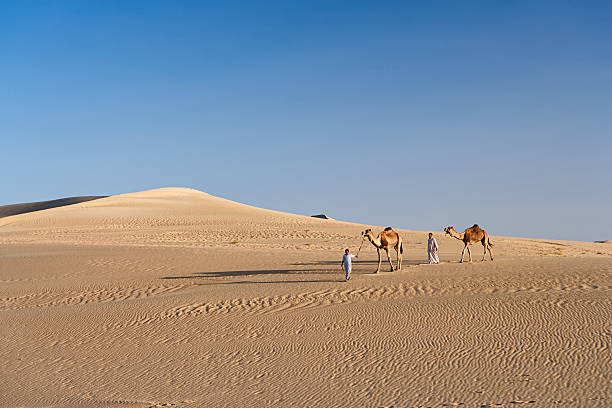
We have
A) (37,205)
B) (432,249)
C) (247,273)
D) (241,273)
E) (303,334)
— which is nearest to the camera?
(303,334)

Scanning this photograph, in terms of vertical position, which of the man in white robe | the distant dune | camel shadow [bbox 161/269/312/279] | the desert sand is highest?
the distant dune

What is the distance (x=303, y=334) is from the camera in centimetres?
1159

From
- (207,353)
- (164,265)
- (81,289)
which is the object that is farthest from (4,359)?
(164,265)

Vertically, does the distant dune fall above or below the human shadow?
above

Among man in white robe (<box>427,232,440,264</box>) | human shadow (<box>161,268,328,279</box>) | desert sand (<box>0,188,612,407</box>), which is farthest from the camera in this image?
man in white robe (<box>427,232,440,264</box>)

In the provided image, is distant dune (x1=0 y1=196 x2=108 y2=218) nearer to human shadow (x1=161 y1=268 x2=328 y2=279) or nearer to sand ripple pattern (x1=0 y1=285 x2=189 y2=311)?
human shadow (x1=161 y1=268 x2=328 y2=279)

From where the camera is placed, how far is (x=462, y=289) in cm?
1461

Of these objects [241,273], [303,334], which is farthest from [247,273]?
[303,334]

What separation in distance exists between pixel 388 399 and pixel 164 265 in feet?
48.3

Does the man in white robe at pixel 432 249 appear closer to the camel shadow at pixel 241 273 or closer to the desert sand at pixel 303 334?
the desert sand at pixel 303 334

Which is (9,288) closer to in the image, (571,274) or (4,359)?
(4,359)

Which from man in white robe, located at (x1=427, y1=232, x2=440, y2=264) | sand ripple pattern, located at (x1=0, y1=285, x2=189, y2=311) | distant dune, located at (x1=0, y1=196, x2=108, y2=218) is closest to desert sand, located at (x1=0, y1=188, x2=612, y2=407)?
sand ripple pattern, located at (x1=0, y1=285, x2=189, y2=311)

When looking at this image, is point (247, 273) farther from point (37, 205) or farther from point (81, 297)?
point (37, 205)

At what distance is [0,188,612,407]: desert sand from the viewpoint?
8.59 meters
